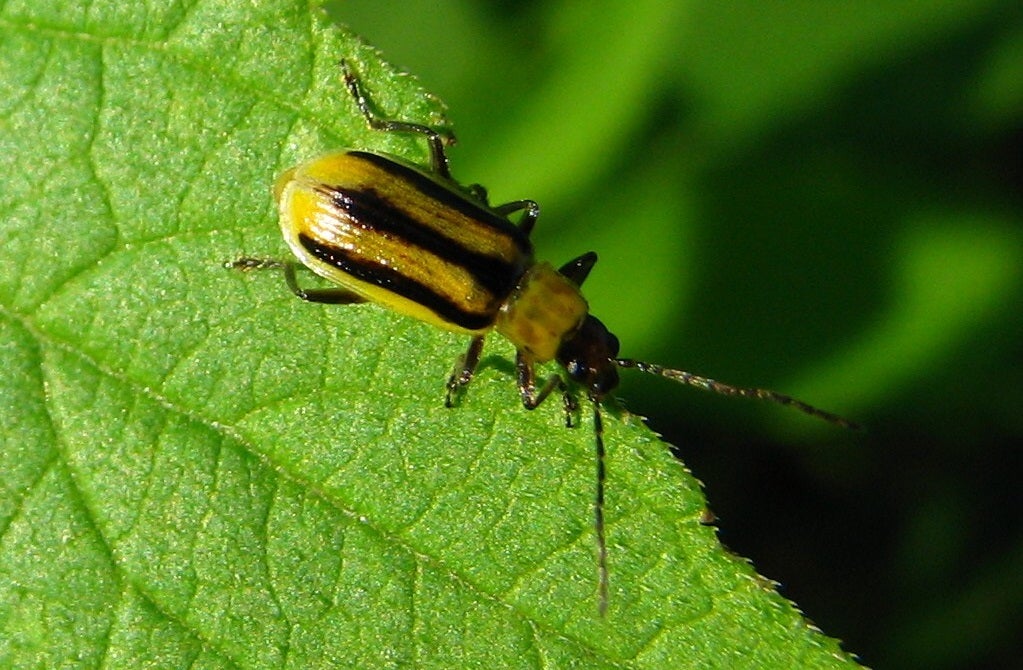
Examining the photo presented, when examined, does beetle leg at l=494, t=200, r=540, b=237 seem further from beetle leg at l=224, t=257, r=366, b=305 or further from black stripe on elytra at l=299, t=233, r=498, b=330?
beetle leg at l=224, t=257, r=366, b=305

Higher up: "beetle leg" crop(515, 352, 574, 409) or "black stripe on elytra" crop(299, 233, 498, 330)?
"beetle leg" crop(515, 352, 574, 409)

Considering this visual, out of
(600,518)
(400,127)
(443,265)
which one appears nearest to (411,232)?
(443,265)

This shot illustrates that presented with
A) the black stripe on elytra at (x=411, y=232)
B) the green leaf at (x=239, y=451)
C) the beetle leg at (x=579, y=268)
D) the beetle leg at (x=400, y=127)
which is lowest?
the green leaf at (x=239, y=451)

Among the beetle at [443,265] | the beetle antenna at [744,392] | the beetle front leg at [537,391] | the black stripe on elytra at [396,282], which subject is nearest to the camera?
the beetle front leg at [537,391]

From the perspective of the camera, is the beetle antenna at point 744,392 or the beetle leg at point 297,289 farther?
the beetle antenna at point 744,392

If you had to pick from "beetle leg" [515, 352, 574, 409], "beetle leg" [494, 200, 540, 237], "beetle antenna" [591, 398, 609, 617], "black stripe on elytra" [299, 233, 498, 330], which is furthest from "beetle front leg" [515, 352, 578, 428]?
"beetle leg" [494, 200, 540, 237]

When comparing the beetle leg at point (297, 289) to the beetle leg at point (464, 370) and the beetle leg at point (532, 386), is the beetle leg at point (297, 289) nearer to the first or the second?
the beetle leg at point (464, 370)

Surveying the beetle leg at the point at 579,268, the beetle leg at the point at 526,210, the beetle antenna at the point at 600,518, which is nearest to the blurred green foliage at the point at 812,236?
the beetle leg at the point at 579,268

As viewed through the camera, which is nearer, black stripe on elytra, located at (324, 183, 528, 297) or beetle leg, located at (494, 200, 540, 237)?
black stripe on elytra, located at (324, 183, 528, 297)

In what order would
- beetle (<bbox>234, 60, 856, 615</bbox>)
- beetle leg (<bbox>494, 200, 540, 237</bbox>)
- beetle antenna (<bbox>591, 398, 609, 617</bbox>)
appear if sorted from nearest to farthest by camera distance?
beetle antenna (<bbox>591, 398, 609, 617</bbox>)
beetle (<bbox>234, 60, 856, 615</bbox>)
beetle leg (<bbox>494, 200, 540, 237</bbox>)
